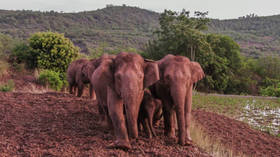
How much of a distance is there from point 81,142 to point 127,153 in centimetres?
91

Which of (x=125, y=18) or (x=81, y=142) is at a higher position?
(x=125, y=18)

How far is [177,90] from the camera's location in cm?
541

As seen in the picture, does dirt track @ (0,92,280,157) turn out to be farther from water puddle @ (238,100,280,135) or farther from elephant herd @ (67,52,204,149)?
water puddle @ (238,100,280,135)

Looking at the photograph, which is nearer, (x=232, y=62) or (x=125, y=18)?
(x=232, y=62)

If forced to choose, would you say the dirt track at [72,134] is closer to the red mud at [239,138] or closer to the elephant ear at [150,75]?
the red mud at [239,138]

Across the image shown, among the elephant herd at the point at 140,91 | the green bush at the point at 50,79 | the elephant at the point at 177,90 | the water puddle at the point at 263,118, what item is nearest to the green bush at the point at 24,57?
the green bush at the point at 50,79

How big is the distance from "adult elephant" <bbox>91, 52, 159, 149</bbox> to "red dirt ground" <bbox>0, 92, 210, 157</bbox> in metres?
0.33

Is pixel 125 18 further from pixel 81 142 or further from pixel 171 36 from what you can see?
pixel 81 142

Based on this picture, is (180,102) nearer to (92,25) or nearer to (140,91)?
(140,91)

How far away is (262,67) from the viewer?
42.8 metres

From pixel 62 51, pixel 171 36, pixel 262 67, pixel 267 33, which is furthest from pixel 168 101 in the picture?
pixel 267 33

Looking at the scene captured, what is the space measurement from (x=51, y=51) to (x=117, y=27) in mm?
69789

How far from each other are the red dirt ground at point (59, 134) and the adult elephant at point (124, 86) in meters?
0.33

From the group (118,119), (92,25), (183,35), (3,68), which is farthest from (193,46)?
(92,25)
